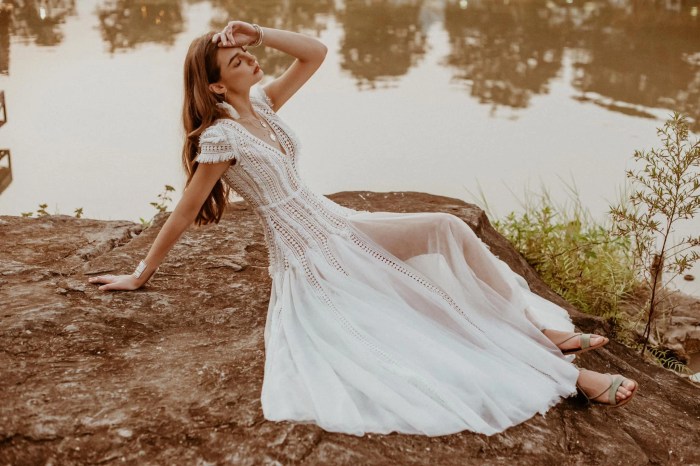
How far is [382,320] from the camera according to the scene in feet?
8.75

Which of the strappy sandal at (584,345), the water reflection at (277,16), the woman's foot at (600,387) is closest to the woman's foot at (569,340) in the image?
the strappy sandal at (584,345)

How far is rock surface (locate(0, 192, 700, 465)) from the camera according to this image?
225 centimetres

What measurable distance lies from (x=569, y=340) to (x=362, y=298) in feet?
2.48

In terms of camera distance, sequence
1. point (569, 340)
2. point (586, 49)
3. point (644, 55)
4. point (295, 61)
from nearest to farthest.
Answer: point (569, 340)
point (295, 61)
point (644, 55)
point (586, 49)

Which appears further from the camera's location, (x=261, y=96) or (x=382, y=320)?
(x=261, y=96)

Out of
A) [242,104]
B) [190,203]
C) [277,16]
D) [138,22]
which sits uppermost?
[242,104]

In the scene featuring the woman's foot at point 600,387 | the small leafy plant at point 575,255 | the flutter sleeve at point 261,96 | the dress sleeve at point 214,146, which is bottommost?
the small leafy plant at point 575,255

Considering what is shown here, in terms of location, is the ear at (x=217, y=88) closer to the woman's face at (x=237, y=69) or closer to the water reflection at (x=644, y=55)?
the woman's face at (x=237, y=69)

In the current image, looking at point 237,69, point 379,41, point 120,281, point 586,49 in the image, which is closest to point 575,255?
point 237,69

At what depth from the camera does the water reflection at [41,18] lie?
32.6ft

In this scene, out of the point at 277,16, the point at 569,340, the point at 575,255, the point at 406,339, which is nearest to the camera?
the point at 406,339

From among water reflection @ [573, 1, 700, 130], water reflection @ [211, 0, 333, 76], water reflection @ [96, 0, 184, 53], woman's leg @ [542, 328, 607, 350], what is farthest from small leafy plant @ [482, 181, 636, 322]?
water reflection @ [96, 0, 184, 53]

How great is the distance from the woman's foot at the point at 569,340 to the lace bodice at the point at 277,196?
2.66 ft

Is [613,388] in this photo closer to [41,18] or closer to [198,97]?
[198,97]
